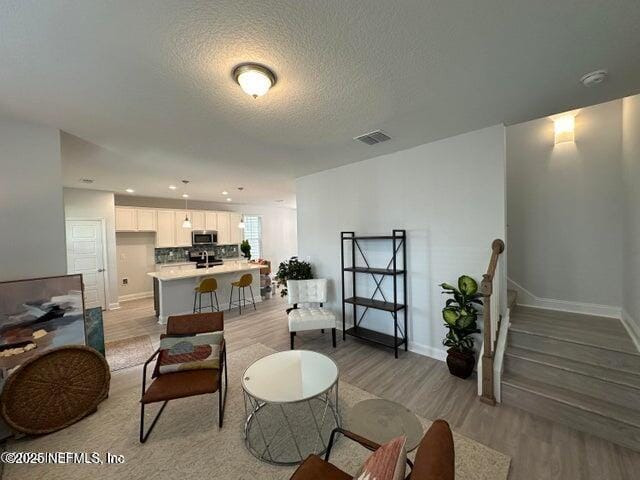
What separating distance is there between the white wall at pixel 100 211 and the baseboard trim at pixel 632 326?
818 cm

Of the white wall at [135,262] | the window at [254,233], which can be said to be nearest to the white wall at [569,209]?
the window at [254,233]

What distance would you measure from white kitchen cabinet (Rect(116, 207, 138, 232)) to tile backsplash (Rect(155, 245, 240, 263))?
92cm

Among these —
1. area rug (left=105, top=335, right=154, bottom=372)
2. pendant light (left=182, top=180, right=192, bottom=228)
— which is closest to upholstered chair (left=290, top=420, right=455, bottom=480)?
area rug (left=105, top=335, right=154, bottom=372)

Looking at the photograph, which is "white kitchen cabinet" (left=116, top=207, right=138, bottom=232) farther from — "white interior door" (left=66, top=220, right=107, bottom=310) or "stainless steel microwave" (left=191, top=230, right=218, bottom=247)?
"stainless steel microwave" (left=191, top=230, right=218, bottom=247)

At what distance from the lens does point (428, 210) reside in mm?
3258

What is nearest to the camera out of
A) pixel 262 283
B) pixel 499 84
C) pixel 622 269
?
pixel 499 84

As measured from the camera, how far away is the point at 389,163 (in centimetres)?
359

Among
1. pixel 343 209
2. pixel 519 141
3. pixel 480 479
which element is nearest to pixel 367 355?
pixel 480 479

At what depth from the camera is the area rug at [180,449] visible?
5.62 ft

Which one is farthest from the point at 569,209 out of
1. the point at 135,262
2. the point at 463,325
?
the point at 135,262

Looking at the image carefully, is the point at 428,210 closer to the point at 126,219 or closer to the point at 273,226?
the point at 126,219

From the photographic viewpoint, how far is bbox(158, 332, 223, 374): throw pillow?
2266 millimetres

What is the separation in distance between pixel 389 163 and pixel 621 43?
2.23m

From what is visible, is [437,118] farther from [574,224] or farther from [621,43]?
[574,224]
